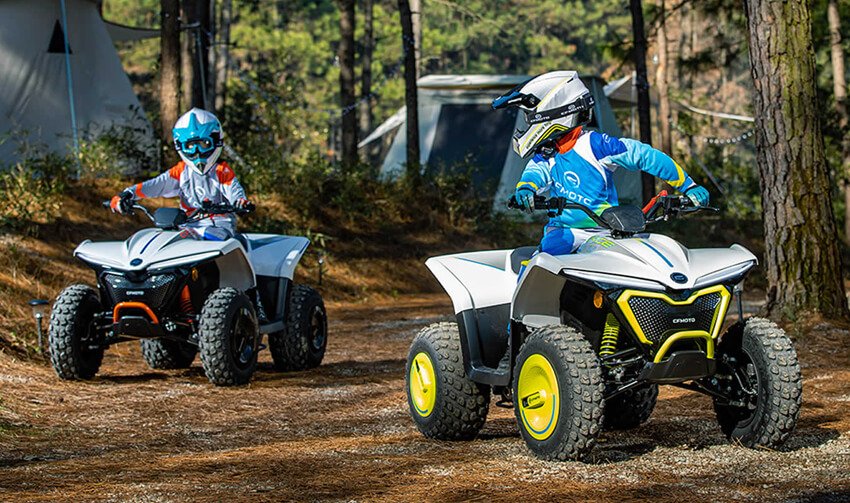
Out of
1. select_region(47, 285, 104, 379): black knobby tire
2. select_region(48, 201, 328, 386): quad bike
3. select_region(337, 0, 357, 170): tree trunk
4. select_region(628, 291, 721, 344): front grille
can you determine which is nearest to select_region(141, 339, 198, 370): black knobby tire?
select_region(48, 201, 328, 386): quad bike

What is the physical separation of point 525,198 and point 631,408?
1.39m

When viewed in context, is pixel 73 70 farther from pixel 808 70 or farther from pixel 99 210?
pixel 808 70

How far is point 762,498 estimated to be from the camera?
4773 mm

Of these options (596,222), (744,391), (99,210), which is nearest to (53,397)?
(596,222)

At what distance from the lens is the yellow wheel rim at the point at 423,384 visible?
6.59 metres

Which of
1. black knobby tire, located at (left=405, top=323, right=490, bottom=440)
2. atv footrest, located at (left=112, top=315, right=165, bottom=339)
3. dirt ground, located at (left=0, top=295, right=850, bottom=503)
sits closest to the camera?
dirt ground, located at (left=0, top=295, right=850, bottom=503)

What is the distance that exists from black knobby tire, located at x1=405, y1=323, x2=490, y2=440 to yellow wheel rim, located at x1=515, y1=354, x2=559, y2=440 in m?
0.60

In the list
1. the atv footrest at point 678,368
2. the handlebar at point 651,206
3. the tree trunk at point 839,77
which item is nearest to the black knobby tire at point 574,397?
the atv footrest at point 678,368

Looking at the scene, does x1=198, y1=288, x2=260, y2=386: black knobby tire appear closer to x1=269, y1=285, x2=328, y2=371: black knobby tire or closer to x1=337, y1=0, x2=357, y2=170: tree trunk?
x1=269, y1=285, x2=328, y2=371: black knobby tire

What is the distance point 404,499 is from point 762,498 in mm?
1308

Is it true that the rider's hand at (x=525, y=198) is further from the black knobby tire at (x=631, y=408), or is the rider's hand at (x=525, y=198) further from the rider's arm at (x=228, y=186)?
the rider's arm at (x=228, y=186)

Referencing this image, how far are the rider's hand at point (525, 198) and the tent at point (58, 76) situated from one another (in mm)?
13264

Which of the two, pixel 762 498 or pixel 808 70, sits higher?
pixel 808 70

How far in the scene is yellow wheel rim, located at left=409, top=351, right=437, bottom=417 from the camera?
21.6 ft
